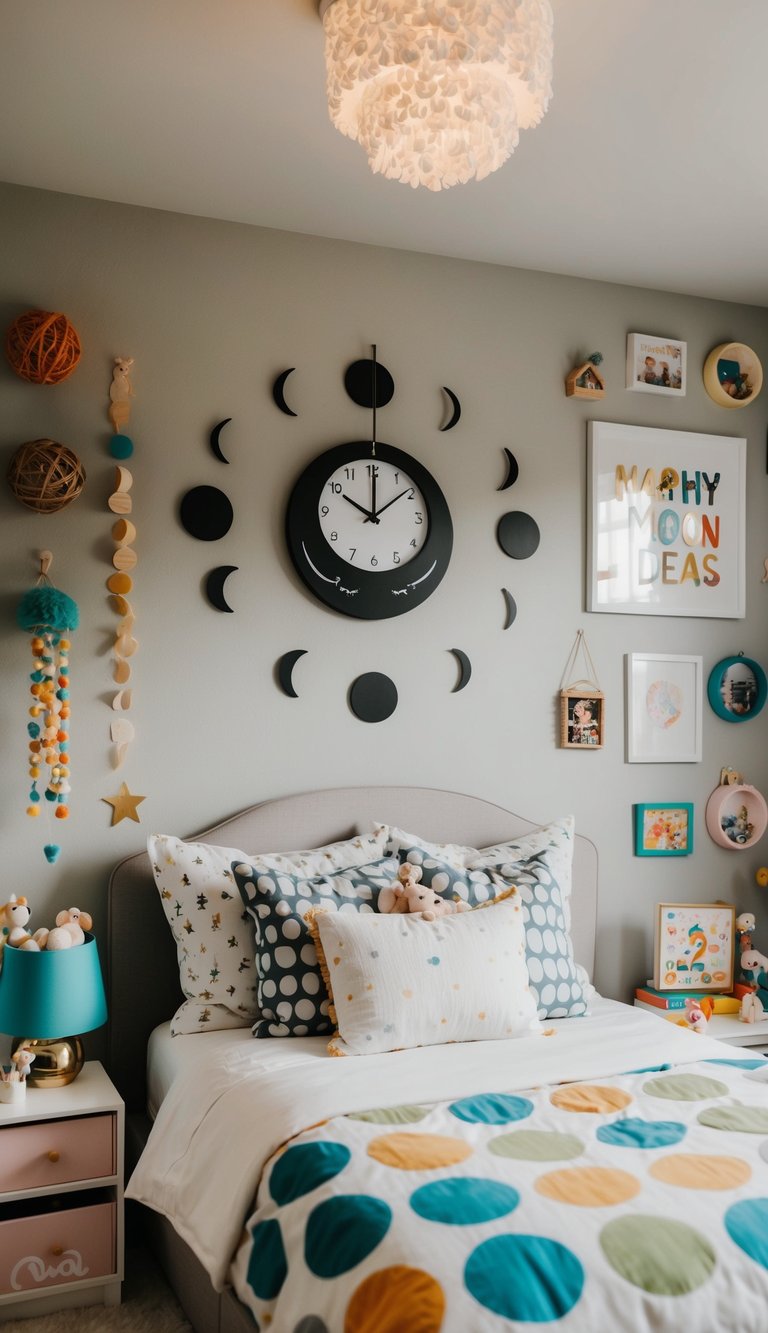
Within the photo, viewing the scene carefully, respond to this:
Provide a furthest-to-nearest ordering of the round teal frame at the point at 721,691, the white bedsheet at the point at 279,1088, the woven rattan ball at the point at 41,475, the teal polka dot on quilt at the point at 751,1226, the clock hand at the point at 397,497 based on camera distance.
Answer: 1. the round teal frame at the point at 721,691
2. the clock hand at the point at 397,497
3. the woven rattan ball at the point at 41,475
4. the white bedsheet at the point at 279,1088
5. the teal polka dot on quilt at the point at 751,1226

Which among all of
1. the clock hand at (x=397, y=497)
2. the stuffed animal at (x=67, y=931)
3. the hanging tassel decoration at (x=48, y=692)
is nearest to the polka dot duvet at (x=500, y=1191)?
the stuffed animal at (x=67, y=931)

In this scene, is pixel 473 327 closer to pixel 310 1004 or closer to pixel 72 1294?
pixel 310 1004

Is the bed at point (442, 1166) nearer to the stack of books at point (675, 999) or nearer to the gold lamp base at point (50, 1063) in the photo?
the gold lamp base at point (50, 1063)

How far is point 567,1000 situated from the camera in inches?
107

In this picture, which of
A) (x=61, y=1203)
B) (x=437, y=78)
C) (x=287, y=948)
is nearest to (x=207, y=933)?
(x=287, y=948)

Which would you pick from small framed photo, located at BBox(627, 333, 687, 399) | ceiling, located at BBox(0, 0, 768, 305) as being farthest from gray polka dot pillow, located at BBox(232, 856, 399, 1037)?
small framed photo, located at BBox(627, 333, 687, 399)

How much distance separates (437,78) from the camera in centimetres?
186

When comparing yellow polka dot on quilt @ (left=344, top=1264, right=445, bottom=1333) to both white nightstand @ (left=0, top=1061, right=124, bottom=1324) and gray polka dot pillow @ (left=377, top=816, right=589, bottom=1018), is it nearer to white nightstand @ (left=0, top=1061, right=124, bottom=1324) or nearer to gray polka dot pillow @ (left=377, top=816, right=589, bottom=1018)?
white nightstand @ (left=0, top=1061, right=124, bottom=1324)

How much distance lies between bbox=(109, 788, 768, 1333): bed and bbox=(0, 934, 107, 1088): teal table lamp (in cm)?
21

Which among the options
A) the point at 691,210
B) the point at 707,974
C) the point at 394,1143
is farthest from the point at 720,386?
the point at 394,1143

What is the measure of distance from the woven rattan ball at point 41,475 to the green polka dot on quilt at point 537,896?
1.29 m

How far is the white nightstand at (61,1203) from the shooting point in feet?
7.67

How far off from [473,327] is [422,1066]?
219 cm

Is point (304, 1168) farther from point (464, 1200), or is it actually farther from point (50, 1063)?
point (50, 1063)
